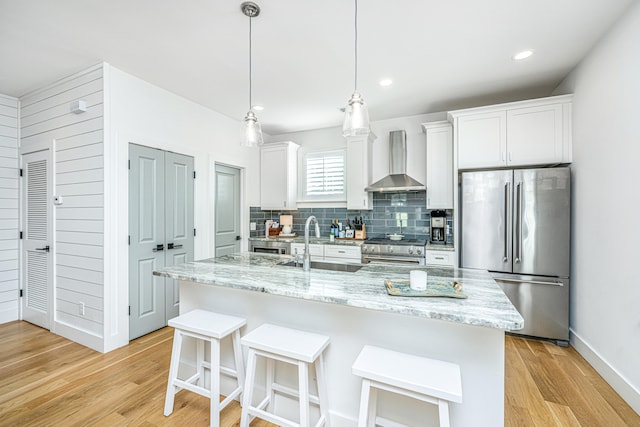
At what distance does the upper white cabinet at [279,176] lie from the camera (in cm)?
467

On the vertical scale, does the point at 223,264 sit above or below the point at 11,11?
below

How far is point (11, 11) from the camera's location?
2014mm

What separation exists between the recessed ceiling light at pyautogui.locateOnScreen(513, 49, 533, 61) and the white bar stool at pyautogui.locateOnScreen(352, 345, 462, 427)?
2637mm

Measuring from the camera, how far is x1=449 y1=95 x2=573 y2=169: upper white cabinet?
2.97 m

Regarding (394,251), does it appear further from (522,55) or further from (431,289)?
(522,55)

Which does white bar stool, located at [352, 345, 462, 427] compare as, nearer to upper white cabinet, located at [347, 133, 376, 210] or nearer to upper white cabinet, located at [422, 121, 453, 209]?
upper white cabinet, located at [422, 121, 453, 209]

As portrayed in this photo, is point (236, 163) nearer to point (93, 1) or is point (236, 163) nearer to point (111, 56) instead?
point (111, 56)

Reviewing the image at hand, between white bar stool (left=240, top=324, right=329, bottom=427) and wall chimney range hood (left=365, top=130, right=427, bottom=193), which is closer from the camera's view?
white bar stool (left=240, top=324, right=329, bottom=427)

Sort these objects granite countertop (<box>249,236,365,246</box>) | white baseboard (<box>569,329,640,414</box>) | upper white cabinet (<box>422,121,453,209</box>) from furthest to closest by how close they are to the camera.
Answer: granite countertop (<box>249,236,365,246</box>), upper white cabinet (<box>422,121,453,209</box>), white baseboard (<box>569,329,640,414</box>)

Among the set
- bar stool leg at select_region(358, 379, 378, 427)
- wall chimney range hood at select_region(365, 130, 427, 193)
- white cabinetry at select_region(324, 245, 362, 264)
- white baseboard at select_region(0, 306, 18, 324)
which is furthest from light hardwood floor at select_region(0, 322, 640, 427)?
wall chimney range hood at select_region(365, 130, 427, 193)

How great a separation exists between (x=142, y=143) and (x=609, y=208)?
4.26m

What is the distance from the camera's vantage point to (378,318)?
5.19 ft

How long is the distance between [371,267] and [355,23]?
5.84 feet

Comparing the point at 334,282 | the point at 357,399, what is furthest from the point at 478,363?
the point at 334,282
